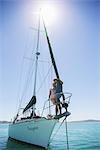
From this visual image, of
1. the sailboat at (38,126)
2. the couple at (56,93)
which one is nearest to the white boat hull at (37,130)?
the sailboat at (38,126)

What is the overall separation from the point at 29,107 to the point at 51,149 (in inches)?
148

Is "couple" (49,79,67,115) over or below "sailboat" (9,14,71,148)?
over

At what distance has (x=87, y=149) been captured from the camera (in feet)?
77.3

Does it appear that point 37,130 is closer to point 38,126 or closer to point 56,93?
point 38,126

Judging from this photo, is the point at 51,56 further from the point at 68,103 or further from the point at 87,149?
the point at 87,149

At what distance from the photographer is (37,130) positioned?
71.9 feet

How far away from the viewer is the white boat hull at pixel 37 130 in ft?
68.8

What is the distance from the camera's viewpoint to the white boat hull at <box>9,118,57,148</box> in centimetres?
2098

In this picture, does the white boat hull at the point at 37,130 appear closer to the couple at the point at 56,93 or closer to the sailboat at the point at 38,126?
the sailboat at the point at 38,126

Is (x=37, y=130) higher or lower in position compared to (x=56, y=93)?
lower

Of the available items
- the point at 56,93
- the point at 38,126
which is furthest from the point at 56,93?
the point at 38,126

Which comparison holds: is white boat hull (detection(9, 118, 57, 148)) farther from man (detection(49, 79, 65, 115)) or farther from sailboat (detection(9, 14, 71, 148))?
man (detection(49, 79, 65, 115))

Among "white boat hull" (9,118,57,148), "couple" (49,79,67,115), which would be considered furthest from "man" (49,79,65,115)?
"white boat hull" (9,118,57,148)

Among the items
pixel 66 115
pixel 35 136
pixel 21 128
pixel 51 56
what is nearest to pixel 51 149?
pixel 35 136
